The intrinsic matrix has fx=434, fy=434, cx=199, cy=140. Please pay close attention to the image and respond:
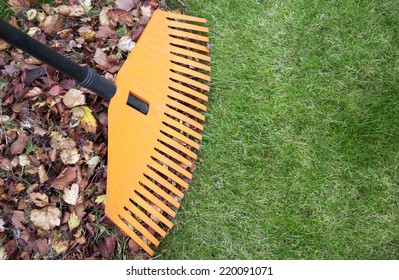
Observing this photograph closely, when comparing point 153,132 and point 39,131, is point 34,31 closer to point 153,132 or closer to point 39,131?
point 39,131

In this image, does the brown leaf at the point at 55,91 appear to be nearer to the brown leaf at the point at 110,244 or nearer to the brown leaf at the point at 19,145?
the brown leaf at the point at 19,145

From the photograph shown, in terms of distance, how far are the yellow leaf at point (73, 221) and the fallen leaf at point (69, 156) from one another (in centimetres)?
24

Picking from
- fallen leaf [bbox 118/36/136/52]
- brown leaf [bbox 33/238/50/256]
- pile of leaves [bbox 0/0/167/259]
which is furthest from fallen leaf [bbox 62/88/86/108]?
brown leaf [bbox 33/238/50/256]

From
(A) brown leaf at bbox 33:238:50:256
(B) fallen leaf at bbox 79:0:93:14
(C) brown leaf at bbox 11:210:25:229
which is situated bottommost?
(A) brown leaf at bbox 33:238:50:256

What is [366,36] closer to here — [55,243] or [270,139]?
[270,139]

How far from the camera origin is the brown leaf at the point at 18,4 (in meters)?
2.32

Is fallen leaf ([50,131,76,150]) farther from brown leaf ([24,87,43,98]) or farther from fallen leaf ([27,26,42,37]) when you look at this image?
fallen leaf ([27,26,42,37])

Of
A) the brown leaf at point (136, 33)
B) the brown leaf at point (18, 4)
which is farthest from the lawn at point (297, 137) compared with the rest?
the brown leaf at point (18, 4)

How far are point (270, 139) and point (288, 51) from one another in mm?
484

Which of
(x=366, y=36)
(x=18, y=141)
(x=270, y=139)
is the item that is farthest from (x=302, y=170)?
(x=18, y=141)

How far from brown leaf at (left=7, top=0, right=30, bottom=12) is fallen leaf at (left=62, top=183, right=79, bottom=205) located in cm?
103

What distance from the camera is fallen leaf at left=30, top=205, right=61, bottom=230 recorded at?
1.98 m

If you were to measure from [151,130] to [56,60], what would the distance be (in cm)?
55

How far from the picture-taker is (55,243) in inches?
78.2
